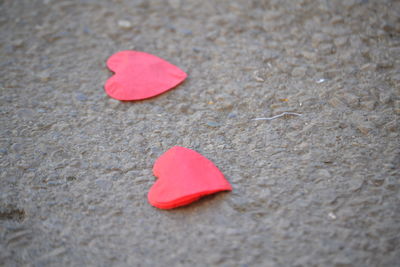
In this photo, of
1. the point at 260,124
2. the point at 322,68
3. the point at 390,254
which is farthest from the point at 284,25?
the point at 390,254

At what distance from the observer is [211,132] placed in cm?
139

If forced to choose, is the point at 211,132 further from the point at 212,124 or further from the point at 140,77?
the point at 140,77

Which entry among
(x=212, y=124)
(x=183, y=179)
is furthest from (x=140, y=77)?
(x=183, y=179)

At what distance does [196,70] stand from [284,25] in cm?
48

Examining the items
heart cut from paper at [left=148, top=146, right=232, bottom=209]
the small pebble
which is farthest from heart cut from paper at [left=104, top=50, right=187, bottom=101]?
heart cut from paper at [left=148, top=146, right=232, bottom=209]

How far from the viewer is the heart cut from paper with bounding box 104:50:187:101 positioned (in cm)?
154

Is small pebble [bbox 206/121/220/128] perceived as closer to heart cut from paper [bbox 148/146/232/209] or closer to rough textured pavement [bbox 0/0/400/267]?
rough textured pavement [bbox 0/0/400/267]

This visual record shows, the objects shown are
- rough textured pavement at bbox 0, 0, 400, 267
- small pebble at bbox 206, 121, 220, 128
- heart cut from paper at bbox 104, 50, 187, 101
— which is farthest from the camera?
heart cut from paper at bbox 104, 50, 187, 101

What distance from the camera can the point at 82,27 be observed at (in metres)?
1.92

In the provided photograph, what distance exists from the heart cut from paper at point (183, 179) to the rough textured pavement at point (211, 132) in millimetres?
34

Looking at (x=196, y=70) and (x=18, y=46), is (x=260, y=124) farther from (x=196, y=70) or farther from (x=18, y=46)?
(x=18, y=46)

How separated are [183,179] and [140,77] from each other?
0.58 m

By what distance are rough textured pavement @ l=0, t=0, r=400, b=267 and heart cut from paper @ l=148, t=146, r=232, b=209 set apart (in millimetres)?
34

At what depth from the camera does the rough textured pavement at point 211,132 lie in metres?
1.06
